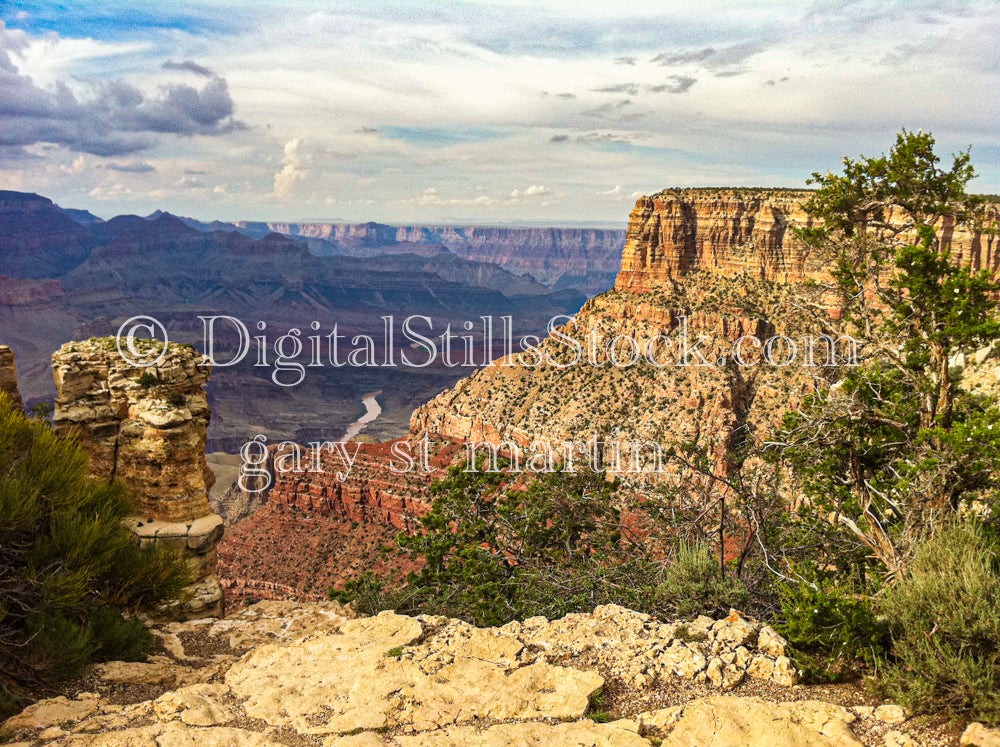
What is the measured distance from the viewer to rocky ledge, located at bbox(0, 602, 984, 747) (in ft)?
20.3

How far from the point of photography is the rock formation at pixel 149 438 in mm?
13672

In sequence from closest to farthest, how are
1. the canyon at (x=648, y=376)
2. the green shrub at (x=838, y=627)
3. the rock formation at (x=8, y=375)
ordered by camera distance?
the green shrub at (x=838, y=627) < the rock formation at (x=8, y=375) < the canyon at (x=648, y=376)

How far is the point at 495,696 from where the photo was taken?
23.2 feet

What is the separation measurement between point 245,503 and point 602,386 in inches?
2241

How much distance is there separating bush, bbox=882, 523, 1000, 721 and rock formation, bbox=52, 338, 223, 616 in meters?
12.7

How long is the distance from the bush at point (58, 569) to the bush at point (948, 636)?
998 cm

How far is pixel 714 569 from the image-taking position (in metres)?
10.2

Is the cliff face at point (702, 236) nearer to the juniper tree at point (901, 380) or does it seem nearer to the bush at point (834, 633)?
the juniper tree at point (901, 380)

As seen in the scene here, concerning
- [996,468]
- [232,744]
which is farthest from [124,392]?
[996,468]

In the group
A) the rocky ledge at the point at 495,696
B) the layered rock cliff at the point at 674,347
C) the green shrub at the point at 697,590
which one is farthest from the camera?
the layered rock cliff at the point at 674,347

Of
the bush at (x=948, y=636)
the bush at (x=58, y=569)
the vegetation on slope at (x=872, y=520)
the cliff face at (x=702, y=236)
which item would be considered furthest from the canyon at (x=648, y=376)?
the bush at (x=948, y=636)

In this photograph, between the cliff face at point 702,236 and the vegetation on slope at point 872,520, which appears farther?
the cliff face at point 702,236

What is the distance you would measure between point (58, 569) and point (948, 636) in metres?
11.2

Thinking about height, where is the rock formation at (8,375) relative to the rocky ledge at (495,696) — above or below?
above
